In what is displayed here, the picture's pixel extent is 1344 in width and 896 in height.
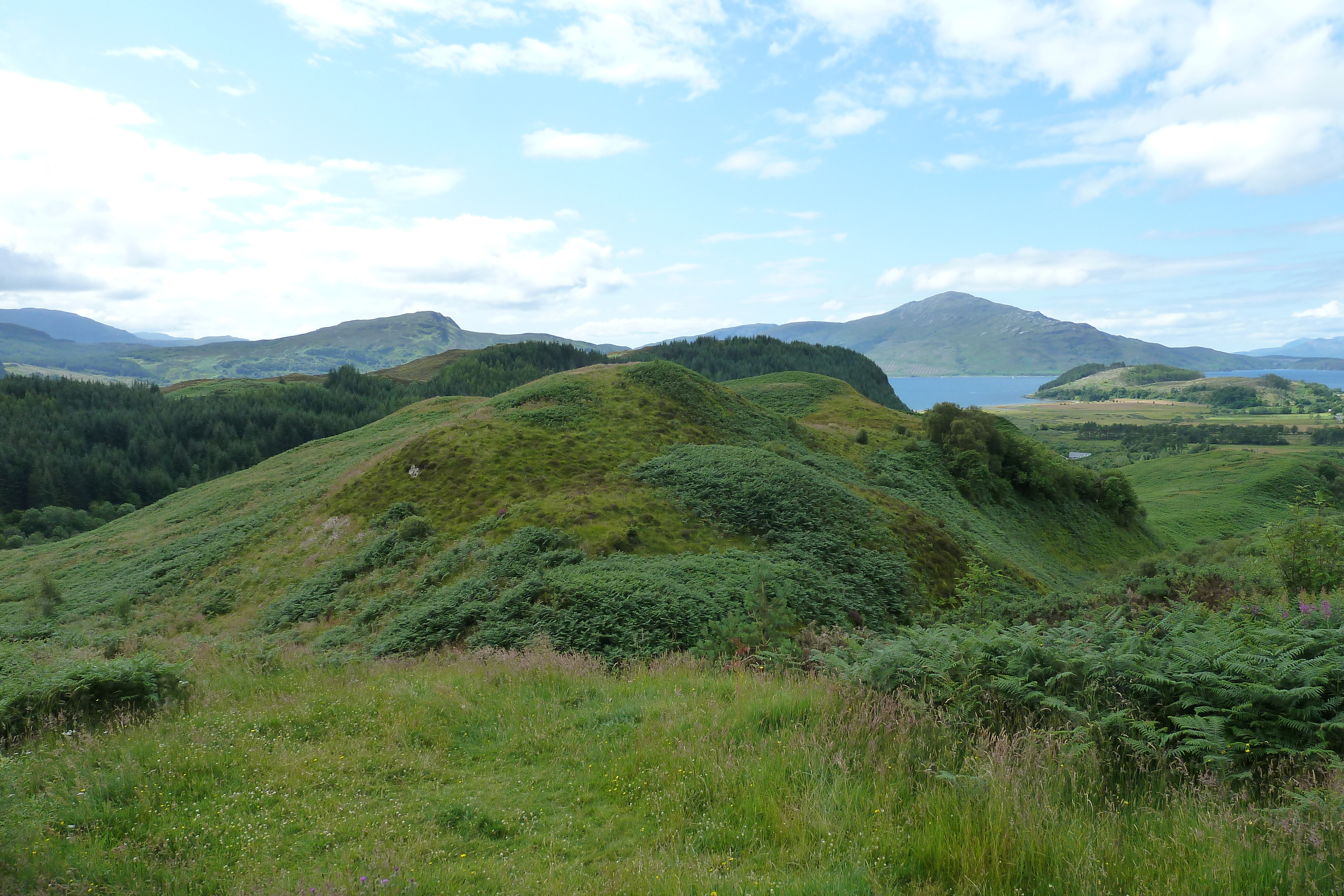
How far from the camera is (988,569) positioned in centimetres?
2831

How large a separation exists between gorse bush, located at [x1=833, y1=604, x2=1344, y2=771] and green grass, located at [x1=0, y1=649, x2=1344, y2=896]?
0.41 metres

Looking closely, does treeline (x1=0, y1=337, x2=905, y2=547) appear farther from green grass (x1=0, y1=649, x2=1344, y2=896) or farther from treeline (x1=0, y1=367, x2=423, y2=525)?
green grass (x1=0, y1=649, x2=1344, y2=896)

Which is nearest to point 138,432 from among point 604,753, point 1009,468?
point 1009,468

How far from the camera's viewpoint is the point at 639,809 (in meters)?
6.02

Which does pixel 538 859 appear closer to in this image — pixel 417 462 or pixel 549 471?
pixel 549 471

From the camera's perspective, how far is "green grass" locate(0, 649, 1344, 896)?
4.43 metres

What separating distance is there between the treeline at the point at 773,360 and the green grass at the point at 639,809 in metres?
144

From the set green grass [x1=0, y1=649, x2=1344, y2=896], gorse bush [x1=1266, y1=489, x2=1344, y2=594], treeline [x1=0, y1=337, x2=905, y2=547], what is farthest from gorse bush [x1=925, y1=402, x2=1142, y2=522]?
treeline [x1=0, y1=337, x2=905, y2=547]

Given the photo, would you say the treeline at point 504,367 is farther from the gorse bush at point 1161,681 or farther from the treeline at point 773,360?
the gorse bush at point 1161,681

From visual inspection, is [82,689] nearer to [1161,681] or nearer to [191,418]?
[1161,681]

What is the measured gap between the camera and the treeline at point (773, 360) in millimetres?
152125

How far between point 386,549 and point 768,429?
27.6 m

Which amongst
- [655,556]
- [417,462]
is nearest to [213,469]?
[417,462]

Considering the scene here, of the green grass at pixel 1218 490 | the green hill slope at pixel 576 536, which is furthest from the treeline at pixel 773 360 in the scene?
the green hill slope at pixel 576 536
